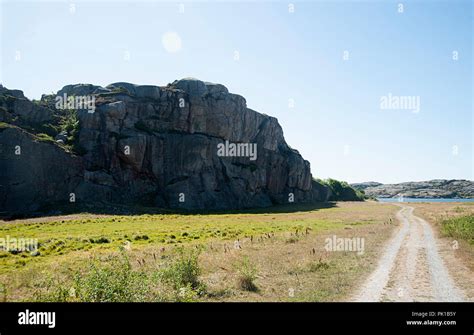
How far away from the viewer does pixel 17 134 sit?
74000 millimetres

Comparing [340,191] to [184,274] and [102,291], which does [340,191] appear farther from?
[102,291]

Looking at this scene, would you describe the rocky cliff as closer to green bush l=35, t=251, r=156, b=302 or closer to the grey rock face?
the grey rock face

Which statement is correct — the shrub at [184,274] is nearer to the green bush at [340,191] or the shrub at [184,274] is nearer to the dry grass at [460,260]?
the dry grass at [460,260]

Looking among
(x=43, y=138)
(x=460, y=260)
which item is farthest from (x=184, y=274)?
(x=43, y=138)

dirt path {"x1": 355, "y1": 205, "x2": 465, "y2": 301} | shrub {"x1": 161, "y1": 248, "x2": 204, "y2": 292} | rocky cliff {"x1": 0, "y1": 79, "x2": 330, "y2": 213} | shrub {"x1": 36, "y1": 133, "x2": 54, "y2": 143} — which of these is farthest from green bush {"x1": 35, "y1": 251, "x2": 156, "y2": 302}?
shrub {"x1": 36, "y1": 133, "x2": 54, "y2": 143}

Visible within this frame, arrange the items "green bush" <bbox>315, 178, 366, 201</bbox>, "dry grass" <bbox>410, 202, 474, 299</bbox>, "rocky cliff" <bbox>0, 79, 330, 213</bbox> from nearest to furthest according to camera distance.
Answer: "dry grass" <bbox>410, 202, 474, 299</bbox> < "rocky cliff" <bbox>0, 79, 330, 213</bbox> < "green bush" <bbox>315, 178, 366, 201</bbox>

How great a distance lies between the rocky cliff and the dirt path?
7104 centimetres

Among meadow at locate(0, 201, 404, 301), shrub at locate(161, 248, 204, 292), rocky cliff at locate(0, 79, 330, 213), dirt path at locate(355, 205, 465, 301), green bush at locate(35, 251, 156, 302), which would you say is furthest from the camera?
rocky cliff at locate(0, 79, 330, 213)

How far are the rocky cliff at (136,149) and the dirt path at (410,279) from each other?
2797 inches

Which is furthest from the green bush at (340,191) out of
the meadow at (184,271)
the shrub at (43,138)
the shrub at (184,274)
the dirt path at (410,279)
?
the shrub at (184,274)

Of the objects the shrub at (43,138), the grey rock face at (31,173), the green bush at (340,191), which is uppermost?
the shrub at (43,138)

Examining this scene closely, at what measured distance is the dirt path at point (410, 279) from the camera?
13.9m

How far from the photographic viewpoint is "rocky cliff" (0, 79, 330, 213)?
74625mm
